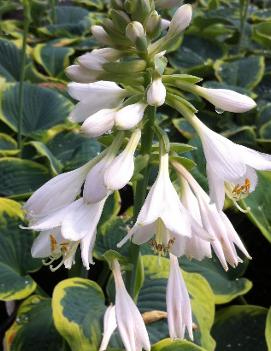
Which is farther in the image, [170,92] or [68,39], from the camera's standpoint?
[68,39]

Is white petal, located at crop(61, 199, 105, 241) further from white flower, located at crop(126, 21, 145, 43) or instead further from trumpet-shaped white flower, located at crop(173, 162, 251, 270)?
white flower, located at crop(126, 21, 145, 43)

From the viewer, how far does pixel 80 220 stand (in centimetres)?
113

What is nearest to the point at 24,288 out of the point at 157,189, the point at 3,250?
the point at 3,250

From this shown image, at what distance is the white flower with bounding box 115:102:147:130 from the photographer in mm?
1083

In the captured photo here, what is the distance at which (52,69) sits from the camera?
348cm

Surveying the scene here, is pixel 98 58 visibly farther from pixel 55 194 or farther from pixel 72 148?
pixel 72 148

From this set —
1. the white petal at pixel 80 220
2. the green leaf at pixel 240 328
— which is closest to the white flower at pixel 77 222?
the white petal at pixel 80 220

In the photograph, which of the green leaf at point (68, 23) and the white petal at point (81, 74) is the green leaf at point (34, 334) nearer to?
the white petal at point (81, 74)

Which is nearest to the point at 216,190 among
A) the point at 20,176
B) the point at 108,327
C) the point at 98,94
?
the point at 98,94

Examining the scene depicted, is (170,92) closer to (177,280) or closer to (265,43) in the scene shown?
(177,280)

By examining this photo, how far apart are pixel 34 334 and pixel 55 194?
2.39ft

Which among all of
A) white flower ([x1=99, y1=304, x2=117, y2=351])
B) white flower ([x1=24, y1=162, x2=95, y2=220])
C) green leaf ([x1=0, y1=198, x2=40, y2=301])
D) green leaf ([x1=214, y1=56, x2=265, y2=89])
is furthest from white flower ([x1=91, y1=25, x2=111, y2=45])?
green leaf ([x1=214, y1=56, x2=265, y2=89])

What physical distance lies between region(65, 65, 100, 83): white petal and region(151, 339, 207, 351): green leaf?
72 centimetres

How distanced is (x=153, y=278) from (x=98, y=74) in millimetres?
778
